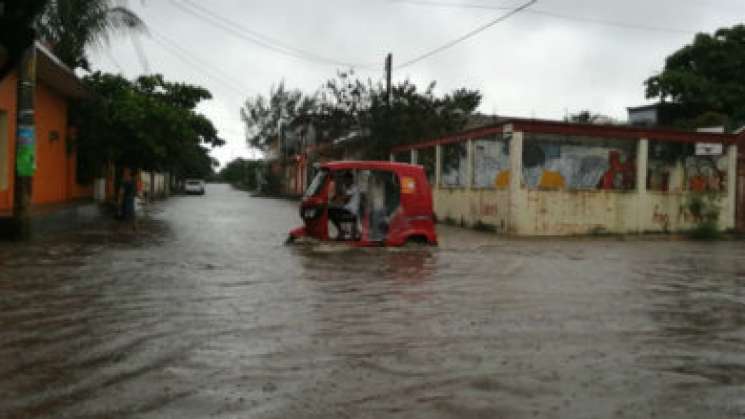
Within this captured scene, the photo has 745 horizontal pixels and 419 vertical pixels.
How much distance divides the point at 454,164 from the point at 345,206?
42.4ft

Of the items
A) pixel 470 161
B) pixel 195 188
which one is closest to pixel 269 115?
pixel 195 188

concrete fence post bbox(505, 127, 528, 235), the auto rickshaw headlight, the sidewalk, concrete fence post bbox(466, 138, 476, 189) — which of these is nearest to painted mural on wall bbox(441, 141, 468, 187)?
concrete fence post bbox(466, 138, 476, 189)

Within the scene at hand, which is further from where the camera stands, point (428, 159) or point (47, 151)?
point (428, 159)

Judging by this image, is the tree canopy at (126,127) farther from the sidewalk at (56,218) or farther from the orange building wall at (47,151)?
the sidewalk at (56,218)

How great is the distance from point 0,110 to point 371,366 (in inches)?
551

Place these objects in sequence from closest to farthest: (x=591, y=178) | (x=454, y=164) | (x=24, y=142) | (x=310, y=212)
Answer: (x=24, y=142), (x=310, y=212), (x=591, y=178), (x=454, y=164)

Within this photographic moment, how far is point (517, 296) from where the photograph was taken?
31.4ft

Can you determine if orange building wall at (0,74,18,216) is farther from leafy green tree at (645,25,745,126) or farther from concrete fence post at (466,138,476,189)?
leafy green tree at (645,25,745,126)

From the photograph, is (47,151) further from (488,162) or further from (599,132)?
(599,132)

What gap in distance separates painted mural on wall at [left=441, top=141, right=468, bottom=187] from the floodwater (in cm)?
1332

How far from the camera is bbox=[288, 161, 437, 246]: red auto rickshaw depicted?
49.2 ft

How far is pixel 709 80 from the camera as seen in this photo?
137 ft

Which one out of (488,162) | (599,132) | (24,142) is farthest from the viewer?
(488,162)

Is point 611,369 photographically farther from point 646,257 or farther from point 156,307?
point 646,257
